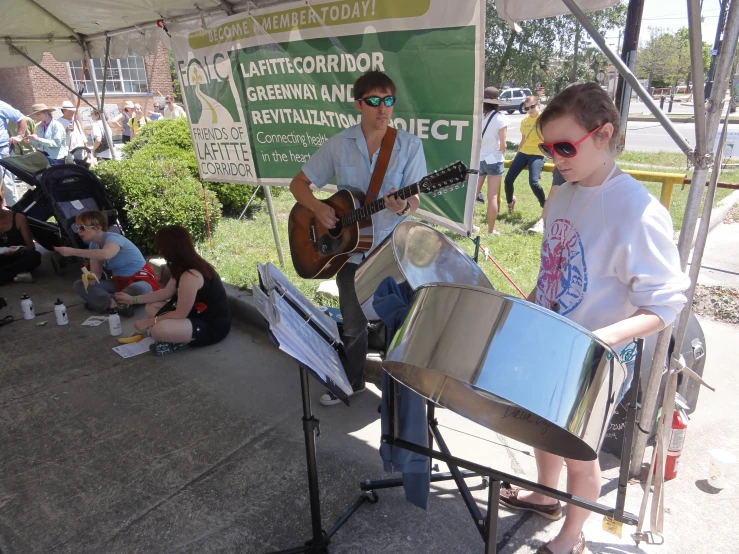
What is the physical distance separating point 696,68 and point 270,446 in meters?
2.17

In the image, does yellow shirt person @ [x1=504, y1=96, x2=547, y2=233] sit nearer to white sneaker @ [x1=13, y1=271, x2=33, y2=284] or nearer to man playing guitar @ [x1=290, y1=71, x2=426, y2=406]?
man playing guitar @ [x1=290, y1=71, x2=426, y2=406]

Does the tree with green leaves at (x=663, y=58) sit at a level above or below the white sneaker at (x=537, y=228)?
above

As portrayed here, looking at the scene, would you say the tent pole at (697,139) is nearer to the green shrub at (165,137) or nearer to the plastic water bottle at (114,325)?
the plastic water bottle at (114,325)

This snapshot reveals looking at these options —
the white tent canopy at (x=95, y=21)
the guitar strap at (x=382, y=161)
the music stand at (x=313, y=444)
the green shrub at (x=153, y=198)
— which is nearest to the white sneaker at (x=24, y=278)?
the green shrub at (x=153, y=198)

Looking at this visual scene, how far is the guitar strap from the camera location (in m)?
2.39

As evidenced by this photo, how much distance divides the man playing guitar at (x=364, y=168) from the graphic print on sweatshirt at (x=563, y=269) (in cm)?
91

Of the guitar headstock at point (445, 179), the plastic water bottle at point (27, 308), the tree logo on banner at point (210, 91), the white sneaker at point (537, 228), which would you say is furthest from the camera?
the white sneaker at point (537, 228)

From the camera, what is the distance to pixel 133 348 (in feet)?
11.3

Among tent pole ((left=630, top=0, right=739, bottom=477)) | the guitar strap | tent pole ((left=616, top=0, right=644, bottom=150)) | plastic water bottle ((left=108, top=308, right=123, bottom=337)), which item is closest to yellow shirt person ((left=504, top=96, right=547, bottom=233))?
tent pole ((left=616, top=0, right=644, bottom=150))

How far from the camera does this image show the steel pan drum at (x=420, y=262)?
1571 millimetres

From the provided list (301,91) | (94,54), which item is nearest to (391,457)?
(301,91)

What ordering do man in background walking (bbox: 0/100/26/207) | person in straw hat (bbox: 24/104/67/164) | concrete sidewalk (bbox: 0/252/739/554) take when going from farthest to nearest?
person in straw hat (bbox: 24/104/67/164) < man in background walking (bbox: 0/100/26/207) < concrete sidewalk (bbox: 0/252/739/554)

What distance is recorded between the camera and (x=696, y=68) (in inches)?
59.0

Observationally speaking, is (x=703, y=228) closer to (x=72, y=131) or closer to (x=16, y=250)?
(x=16, y=250)
